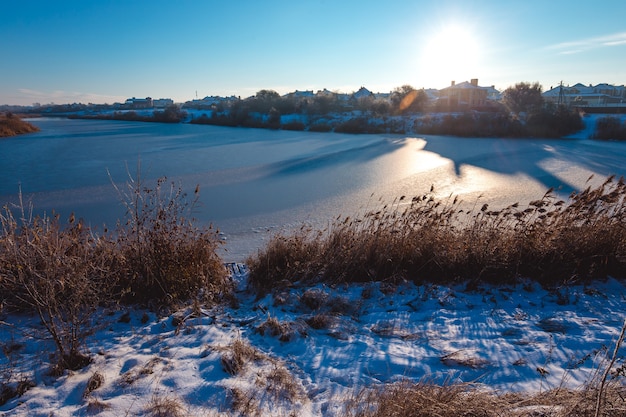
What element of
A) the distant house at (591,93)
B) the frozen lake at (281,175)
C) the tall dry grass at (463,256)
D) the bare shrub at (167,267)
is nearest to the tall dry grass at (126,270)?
the bare shrub at (167,267)

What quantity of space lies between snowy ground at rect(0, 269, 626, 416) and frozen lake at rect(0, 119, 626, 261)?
1973 mm

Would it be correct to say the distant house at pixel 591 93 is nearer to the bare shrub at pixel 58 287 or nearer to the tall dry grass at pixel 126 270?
the tall dry grass at pixel 126 270

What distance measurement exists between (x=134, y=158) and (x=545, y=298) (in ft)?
42.5

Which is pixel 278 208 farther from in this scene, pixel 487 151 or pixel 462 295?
pixel 487 151

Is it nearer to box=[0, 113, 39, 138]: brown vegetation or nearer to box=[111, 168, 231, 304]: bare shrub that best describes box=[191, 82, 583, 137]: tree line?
box=[0, 113, 39, 138]: brown vegetation

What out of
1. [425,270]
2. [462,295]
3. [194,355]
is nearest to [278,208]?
[425,270]

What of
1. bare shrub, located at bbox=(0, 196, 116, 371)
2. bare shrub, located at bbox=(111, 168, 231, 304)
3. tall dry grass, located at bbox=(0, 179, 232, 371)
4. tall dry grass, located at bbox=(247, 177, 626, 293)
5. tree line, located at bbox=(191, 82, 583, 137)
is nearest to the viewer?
bare shrub, located at bbox=(0, 196, 116, 371)

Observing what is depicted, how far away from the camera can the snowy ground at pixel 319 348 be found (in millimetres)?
1951

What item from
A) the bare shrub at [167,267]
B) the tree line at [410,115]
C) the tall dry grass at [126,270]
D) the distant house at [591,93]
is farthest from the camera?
the distant house at [591,93]

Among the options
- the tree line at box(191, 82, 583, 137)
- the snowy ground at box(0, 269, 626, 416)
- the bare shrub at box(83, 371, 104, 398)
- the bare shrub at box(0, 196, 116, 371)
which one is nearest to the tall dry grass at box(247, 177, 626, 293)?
the snowy ground at box(0, 269, 626, 416)

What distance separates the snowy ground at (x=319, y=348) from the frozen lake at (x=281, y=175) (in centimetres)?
197

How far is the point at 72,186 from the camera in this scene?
8.58 metres

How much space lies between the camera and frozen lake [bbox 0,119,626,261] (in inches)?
265

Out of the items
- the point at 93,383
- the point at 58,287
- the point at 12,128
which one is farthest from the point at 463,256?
the point at 12,128
